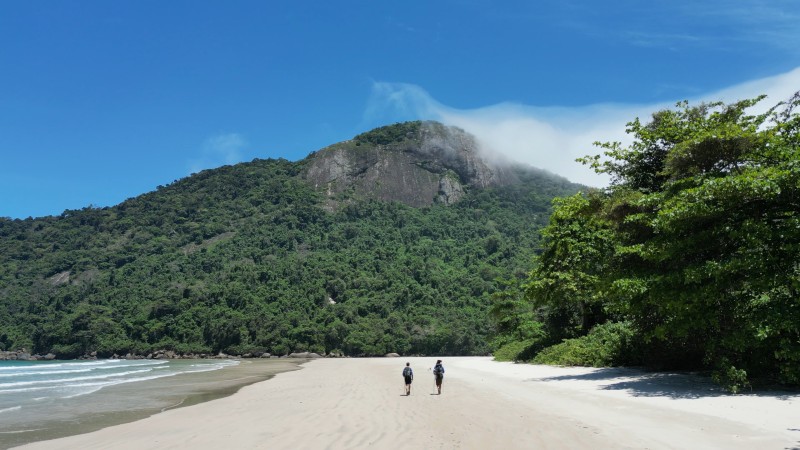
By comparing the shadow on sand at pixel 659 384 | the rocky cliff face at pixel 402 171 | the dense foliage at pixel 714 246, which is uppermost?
the rocky cliff face at pixel 402 171

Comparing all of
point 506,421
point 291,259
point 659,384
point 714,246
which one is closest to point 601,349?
point 659,384

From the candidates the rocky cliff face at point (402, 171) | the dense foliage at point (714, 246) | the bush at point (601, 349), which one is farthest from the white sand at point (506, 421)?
the rocky cliff face at point (402, 171)

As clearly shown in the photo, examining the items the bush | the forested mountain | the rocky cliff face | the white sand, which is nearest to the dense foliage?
the bush

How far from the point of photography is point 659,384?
14.7 meters

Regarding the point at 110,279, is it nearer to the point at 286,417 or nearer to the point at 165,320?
the point at 165,320

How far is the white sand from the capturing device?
8.51m

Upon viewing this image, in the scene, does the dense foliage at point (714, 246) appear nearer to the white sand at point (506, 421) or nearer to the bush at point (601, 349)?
the bush at point (601, 349)

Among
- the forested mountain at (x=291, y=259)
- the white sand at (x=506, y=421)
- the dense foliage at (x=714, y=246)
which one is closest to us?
the white sand at (x=506, y=421)

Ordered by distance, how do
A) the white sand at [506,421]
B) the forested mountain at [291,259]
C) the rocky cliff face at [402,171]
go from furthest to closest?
the rocky cliff face at [402,171] → the forested mountain at [291,259] → the white sand at [506,421]

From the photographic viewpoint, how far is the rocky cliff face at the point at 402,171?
596 ft

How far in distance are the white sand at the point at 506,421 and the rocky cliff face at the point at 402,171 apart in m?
163

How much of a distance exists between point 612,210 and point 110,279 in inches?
5622

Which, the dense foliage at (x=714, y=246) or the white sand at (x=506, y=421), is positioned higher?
the dense foliage at (x=714, y=246)

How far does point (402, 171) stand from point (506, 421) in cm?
17688
